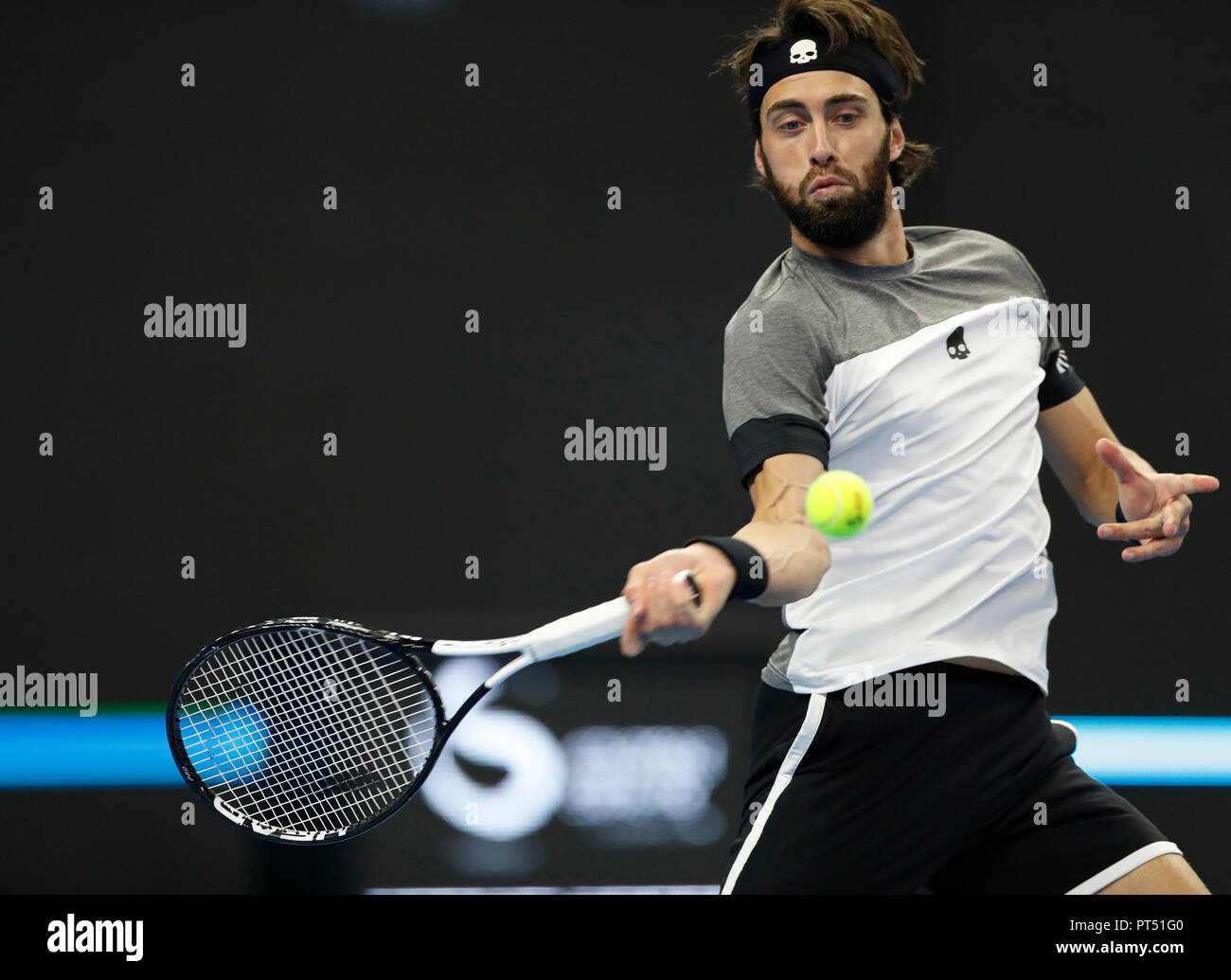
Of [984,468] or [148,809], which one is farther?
[148,809]

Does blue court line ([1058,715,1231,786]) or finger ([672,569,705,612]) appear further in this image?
blue court line ([1058,715,1231,786])

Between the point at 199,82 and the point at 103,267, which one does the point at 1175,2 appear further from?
the point at 103,267

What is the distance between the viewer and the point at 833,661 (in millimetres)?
1885

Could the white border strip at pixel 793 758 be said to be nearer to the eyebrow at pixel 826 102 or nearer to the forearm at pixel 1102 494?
the forearm at pixel 1102 494

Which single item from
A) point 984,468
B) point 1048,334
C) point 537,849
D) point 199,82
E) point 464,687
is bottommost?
point 537,849

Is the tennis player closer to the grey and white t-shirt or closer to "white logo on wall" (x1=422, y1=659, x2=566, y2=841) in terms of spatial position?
the grey and white t-shirt

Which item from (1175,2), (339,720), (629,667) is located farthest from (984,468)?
(1175,2)

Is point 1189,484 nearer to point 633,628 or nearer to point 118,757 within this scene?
point 633,628

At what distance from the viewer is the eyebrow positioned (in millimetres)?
2143

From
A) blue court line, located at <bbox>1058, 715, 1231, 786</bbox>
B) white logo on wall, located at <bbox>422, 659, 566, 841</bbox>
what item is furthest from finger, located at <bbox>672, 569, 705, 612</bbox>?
blue court line, located at <bbox>1058, 715, 1231, 786</bbox>

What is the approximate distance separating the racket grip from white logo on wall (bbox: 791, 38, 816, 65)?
100 centimetres

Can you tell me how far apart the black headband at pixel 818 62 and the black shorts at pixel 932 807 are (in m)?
0.94

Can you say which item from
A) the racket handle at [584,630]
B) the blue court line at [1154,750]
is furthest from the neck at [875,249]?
the blue court line at [1154,750]
